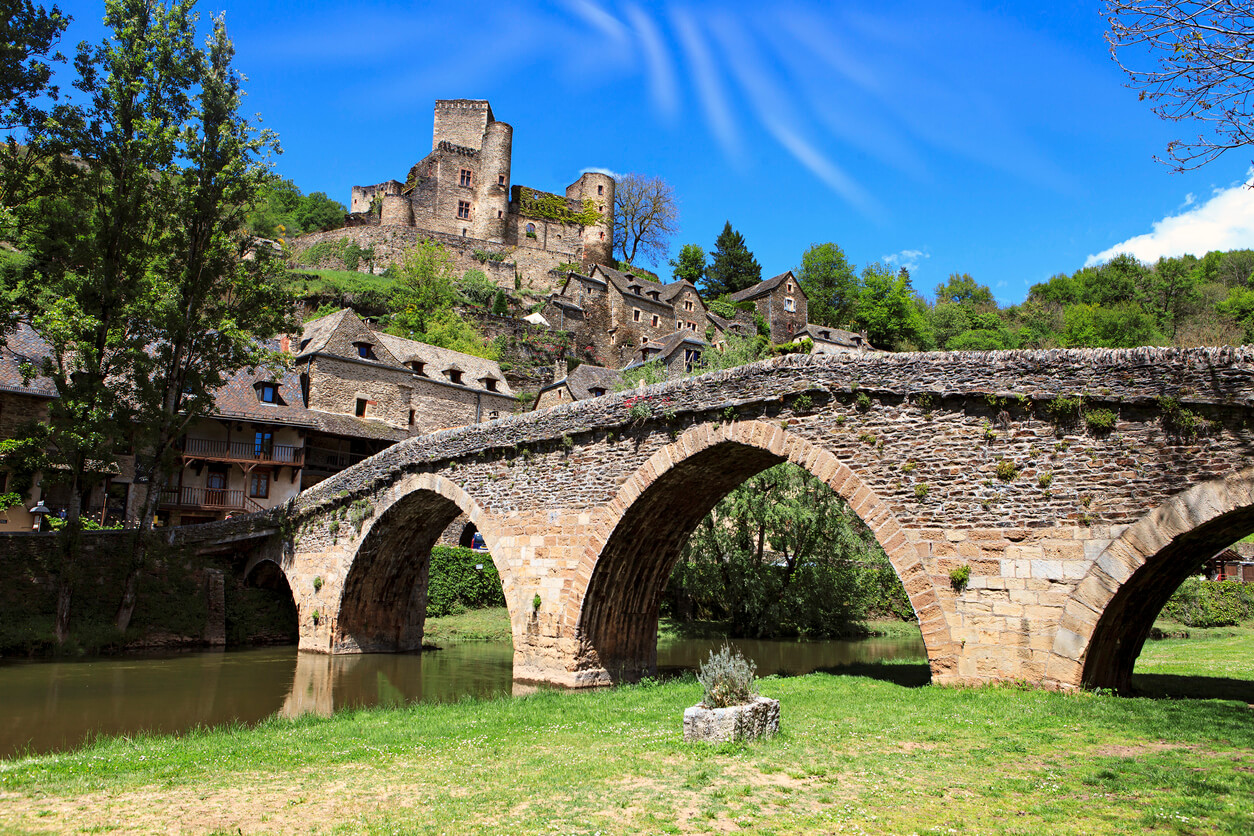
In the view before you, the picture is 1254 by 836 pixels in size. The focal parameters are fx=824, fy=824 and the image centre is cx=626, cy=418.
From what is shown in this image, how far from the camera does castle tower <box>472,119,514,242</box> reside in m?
68.7

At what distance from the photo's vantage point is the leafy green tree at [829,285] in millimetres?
68562

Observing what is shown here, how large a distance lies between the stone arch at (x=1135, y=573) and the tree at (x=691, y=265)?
6341 cm

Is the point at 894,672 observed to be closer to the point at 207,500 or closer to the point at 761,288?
the point at 207,500

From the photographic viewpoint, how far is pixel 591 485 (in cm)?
1382

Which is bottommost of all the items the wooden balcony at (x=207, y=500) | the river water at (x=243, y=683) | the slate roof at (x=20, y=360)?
the river water at (x=243, y=683)

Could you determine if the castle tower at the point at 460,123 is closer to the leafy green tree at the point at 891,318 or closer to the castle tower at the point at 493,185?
the castle tower at the point at 493,185

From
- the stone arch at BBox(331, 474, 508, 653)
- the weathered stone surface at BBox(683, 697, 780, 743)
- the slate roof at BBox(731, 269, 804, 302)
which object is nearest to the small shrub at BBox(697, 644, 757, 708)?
the weathered stone surface at BBox(683, 697, 780, 743)

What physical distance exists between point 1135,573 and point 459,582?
2220 centimetres

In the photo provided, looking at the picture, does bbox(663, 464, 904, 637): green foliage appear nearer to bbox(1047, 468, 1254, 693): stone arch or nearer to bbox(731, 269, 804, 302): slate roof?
bbox(1047, 468, 1254, 693): stone arch

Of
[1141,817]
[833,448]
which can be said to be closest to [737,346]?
[833,448]

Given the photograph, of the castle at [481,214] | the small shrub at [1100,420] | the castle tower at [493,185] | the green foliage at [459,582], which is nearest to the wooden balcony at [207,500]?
the green foliage at [459,582]

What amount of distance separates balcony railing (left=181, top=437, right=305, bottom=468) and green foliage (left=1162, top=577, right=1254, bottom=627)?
105ft

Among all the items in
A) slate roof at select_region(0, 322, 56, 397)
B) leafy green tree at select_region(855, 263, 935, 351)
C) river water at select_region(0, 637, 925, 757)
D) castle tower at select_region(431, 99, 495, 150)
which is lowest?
river water at select_region(0, 637, 925, 757)

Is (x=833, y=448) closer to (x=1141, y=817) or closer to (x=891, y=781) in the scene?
(x=891, y=781)
